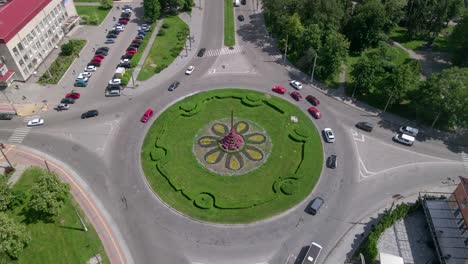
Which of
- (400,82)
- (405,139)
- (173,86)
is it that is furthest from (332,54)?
(173,86)

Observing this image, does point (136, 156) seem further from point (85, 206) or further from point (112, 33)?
point (112, 33)

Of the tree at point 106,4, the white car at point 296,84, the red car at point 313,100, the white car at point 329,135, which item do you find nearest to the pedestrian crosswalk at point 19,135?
the tree at point 106,4

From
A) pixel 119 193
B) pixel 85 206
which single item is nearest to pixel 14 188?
pixel 85 206

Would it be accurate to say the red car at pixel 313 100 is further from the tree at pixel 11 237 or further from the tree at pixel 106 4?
the tree at pixel 106 4

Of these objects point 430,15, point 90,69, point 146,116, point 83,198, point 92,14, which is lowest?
point 83,198

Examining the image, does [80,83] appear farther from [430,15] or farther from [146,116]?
[430,15]

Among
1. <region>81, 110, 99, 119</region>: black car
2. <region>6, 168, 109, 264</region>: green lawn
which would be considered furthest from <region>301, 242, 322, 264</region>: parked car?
<region>81, 110, 99, 119</region>: black car

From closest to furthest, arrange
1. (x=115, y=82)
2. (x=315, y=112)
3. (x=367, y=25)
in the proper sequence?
(x=315, y=112) < (x=115, y=82) < (x=367, y=25)

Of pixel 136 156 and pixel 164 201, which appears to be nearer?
pixel 164 201
